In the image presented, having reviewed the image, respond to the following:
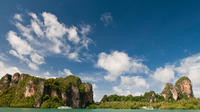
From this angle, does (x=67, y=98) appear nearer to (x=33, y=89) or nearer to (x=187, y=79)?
(x=33, y=89)

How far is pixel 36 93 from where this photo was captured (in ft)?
425

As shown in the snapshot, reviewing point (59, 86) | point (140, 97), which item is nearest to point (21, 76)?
point (59, 86)

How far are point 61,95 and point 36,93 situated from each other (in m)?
25.0

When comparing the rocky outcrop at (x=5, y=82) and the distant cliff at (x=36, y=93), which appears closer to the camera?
the distant cliff at (x=36, y=93)

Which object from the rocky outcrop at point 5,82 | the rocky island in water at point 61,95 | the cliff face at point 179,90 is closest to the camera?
the rocky island in water at point 61,95

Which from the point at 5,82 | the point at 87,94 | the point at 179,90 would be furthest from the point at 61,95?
the point at 179,90

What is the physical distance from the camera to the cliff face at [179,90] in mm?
185250

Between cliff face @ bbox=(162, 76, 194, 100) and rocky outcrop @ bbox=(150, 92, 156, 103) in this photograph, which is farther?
cliff face @ bbox=(162, 76, 194, 100)

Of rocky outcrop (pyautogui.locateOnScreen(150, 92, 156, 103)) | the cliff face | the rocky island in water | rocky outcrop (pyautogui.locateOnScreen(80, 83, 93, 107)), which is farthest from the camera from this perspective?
the cliff face

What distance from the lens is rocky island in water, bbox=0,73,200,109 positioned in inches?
5044

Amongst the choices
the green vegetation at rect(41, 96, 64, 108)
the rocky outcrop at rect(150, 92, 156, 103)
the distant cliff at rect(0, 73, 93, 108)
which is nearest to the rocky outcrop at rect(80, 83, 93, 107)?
the distant cliff at rect(0, 73, 93, 108)

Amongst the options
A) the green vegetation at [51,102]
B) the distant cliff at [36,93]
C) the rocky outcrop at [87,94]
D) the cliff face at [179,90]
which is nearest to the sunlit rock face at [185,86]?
the cliff face at [179,90]

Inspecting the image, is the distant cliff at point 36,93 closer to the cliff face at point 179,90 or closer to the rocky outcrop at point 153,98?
the rocky outcrop at point 153,98

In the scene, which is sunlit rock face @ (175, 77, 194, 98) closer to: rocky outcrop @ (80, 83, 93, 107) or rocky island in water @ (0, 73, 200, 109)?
rocky island in water @ (0, 73, 200, 109)
